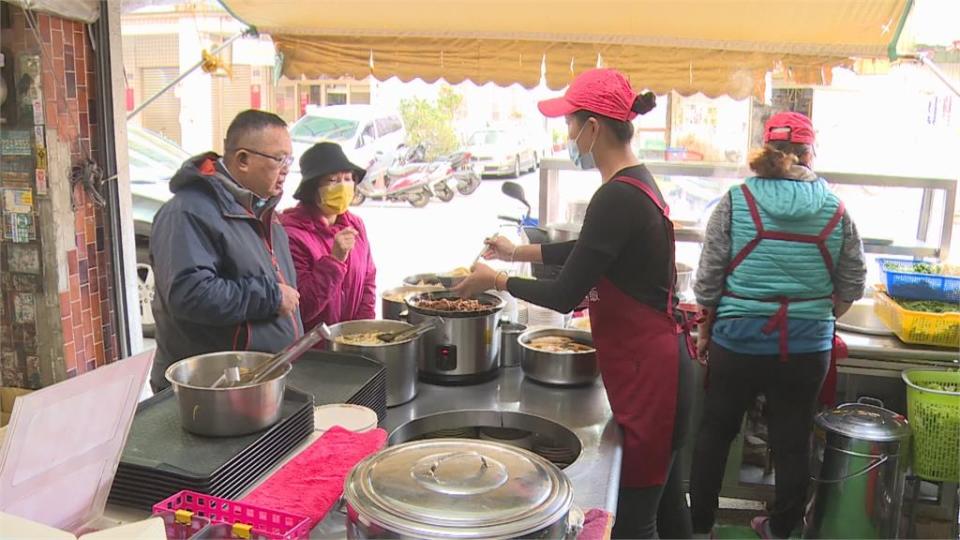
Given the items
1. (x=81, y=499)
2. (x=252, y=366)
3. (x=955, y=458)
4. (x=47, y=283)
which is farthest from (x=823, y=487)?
(x=47, y=283)

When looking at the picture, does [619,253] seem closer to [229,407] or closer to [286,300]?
[286,300]

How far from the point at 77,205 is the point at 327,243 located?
4.50 feet

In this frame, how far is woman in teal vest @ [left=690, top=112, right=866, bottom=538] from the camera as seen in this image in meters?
2.91

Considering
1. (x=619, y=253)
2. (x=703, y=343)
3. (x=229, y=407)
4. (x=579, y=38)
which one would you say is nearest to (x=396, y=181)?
(x=579, y=38)

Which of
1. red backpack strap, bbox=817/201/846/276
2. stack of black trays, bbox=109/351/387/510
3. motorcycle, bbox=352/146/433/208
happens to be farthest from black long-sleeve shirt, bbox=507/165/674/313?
motorcycle, bbox=352/146/433/208

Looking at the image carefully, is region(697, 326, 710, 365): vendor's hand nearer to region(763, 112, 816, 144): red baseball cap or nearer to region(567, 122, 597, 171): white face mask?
region(763, 112, 816, 144): red baseball cap

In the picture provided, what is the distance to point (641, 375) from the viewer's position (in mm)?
2064

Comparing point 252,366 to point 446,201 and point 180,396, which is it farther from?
point 446,201

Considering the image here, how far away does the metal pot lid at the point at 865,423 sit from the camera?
309 centimetres

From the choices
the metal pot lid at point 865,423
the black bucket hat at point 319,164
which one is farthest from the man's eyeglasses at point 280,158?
the metal pot lid at point 865,423

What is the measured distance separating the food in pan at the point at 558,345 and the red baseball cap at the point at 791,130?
123 centimetres

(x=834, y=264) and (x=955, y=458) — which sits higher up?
(x=834, y=264)

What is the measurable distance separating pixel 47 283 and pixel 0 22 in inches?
46.8

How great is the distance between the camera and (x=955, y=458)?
3.12 metres
